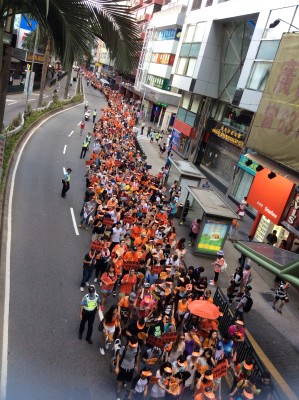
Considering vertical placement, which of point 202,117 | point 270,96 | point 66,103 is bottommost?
point 66,103

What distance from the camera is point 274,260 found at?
8828 millimetres

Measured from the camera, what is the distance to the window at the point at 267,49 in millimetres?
22438

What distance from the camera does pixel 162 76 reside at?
53.1 m

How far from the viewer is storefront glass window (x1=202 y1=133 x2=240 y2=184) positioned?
94.7 ft

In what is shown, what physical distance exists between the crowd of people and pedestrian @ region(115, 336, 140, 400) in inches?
0.8

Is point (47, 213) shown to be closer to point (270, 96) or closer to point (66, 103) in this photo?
point (270, 96)

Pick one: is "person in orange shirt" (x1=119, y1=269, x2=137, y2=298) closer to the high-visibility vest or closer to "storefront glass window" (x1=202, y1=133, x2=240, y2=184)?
the high-visibility vest

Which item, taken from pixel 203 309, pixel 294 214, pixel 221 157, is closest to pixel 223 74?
pixel 221 157

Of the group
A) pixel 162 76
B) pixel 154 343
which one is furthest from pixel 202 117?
pixel 154 343

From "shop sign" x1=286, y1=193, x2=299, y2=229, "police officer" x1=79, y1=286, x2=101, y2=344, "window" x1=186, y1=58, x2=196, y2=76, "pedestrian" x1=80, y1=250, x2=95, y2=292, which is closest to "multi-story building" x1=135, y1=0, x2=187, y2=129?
"window" x1=186, y1=58, x2=196, y2=76

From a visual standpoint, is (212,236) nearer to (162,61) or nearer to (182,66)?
(182,66)

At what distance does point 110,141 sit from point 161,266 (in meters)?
18.7

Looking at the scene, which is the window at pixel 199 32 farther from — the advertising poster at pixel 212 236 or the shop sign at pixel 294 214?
the advertising poster at pixel 212 236

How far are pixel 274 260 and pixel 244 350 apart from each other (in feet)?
7.74
